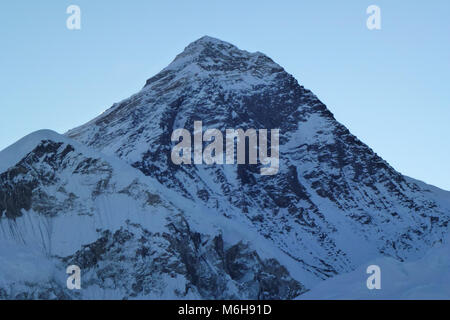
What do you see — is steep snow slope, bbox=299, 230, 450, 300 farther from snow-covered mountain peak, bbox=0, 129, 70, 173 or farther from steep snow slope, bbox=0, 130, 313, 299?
snow-covered mountain peak, bbox=0, 129, 70, 173

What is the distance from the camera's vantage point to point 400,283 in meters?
79.8

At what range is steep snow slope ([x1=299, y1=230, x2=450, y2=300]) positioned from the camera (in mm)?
74938

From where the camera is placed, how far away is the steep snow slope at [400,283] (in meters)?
74.9

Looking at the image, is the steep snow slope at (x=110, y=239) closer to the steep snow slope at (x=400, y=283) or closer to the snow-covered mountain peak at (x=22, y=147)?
the snow-covered mountain peak at (x=22, y=147)

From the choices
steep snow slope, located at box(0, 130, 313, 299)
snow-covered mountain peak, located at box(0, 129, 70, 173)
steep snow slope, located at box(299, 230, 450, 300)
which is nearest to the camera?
steep snow slope, located at box(299, 230, 450, 300)

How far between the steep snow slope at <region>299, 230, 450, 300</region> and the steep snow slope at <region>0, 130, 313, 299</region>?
66631 millimetres

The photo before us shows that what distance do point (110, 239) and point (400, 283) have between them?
8056cm

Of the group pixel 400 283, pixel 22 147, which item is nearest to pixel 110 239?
pixel 22 147

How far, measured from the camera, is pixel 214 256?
6329 inches

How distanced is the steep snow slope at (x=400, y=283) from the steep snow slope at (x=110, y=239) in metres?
66.6

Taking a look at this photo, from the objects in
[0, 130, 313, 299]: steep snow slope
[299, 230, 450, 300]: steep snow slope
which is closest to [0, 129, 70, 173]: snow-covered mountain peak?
[0, 130, 313, 299]: steep snow slope
